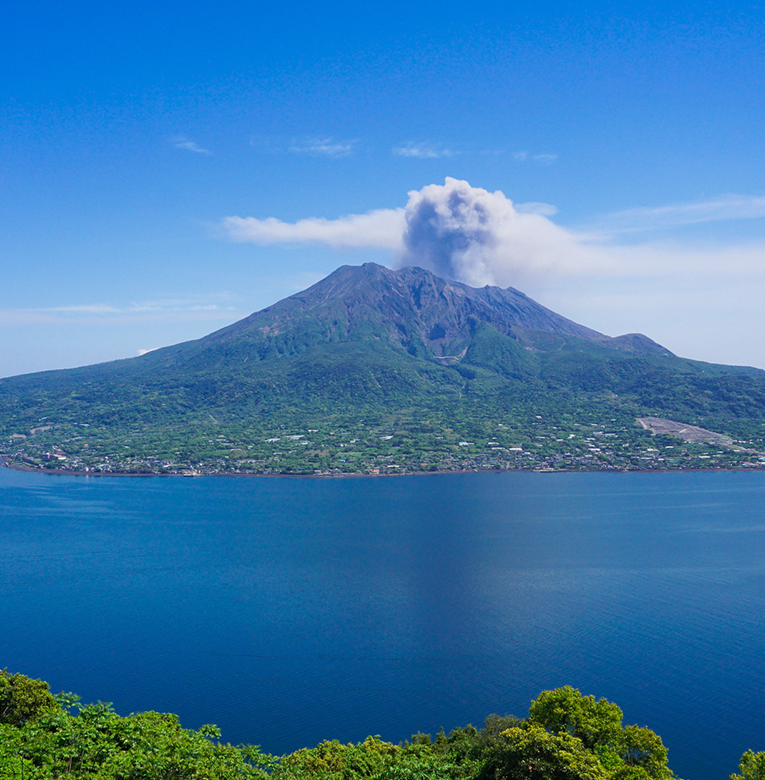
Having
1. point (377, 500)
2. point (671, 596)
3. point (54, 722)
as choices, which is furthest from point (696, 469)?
point (54, 722)

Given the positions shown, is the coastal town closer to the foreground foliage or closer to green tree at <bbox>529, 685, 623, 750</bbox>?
the foreground foliage

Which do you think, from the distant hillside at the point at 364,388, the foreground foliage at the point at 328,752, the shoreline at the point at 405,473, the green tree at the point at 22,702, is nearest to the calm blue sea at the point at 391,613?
the foreground foliage at the point at 328,752

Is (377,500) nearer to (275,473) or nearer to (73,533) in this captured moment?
(275,473)

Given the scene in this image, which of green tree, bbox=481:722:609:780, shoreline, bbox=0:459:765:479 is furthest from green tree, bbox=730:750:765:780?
shoreline, bbox=0:459:765:479

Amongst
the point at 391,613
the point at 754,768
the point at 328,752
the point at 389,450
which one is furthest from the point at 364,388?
the point at 754,768

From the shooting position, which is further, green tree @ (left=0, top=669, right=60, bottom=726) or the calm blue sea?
the calm blue sea

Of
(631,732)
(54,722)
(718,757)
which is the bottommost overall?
(718,757)
